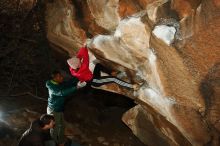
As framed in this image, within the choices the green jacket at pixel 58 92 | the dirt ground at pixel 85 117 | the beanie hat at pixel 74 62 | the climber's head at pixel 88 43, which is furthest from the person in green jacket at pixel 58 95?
the dirt ground at pixel 85 117

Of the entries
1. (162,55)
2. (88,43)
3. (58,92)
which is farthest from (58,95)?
(162,55)

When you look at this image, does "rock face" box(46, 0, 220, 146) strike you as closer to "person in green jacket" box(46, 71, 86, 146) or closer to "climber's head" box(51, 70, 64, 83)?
"person in green jacket" box(46, 71, 86, 146)

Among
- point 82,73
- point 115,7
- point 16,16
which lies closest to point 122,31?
point 115,7

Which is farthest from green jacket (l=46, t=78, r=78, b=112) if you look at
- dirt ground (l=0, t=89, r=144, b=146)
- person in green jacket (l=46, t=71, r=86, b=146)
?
dirt ground (l=0, t=89, r=144, b=146)

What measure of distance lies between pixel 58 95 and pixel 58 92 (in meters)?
0.09

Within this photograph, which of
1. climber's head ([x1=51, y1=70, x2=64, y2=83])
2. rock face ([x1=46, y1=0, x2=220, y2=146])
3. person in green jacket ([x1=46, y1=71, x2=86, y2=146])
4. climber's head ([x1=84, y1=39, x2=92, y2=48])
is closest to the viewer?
rock face ([x1=46, y1=0, x2=220, y2=146])

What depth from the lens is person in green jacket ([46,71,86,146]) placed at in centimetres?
634

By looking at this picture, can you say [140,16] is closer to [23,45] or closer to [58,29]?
[58,29]

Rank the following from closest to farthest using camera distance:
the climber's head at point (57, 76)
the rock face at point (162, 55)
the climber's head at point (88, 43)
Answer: the rock face at point (162, 55)
the climber's head at point (57, 76)
the climber's head at point (88, 43)

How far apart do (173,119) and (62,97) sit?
85.8 inches

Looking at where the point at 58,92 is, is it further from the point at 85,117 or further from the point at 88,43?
the point at 85,117

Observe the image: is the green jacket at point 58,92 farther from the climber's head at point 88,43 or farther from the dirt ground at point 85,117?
the dirt ground at point 85,117

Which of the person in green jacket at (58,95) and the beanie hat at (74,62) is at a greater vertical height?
the beanie hat at (74,62)

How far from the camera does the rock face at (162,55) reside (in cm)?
493
